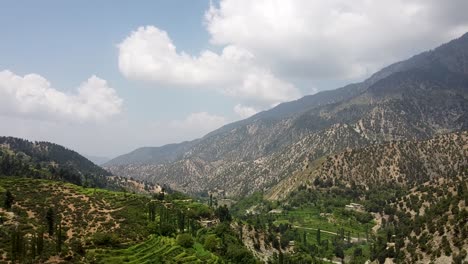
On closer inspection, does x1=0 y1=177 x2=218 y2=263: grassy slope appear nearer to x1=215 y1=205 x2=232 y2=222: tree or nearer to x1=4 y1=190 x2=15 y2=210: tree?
x1=4 y1=190 x2=15 y2=210: tree

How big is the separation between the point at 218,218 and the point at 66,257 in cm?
8008

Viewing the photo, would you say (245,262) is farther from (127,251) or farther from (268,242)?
(268,242)

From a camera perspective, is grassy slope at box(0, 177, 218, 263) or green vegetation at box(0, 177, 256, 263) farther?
grassy slope at box(0, 177, 218, 263)

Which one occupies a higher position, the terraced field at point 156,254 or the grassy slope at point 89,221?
the grassy slope at point 89,221

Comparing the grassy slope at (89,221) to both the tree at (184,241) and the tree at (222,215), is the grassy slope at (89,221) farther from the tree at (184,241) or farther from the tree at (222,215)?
the tree at (222,215)

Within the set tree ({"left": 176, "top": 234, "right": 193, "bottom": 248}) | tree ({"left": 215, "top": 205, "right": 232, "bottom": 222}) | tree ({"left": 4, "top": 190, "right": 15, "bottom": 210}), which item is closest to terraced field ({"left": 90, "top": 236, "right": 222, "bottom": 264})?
tree ({"left": 176, "top": 234, "right": 193, "bottom": 248})

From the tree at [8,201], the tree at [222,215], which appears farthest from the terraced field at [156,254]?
the tree at [222,215]

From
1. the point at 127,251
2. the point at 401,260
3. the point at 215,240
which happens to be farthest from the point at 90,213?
the point at 401,260

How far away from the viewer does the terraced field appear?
10944cm

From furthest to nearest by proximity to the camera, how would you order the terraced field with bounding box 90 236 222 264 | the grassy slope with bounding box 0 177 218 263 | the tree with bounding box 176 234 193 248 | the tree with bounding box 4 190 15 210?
the tree with bounding box 4 190 15 210 < the tree with bounding box 176 234 193 248 < the grassy slope with bounding box 0 177 218 263 < the terraced field with bounding box 90 236 222 264

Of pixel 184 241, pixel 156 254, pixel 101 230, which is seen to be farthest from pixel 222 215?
pixel 156 254

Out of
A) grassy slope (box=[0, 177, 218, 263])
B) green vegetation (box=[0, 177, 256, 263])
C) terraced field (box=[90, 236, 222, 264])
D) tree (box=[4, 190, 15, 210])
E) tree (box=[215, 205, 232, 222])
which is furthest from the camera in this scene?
tree (box=[215, 205, 232, 222])

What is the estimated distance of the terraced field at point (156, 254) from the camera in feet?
359

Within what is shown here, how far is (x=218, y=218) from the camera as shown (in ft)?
586
